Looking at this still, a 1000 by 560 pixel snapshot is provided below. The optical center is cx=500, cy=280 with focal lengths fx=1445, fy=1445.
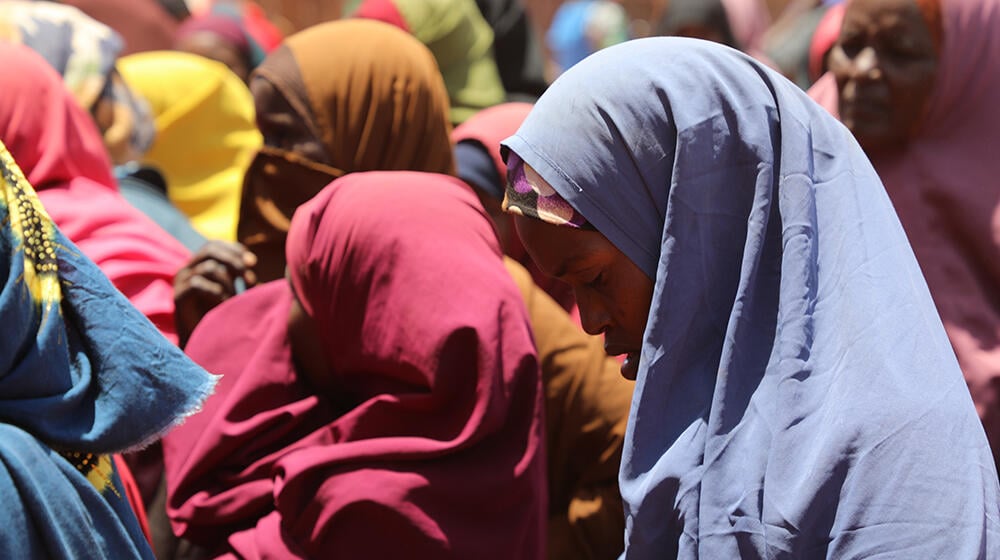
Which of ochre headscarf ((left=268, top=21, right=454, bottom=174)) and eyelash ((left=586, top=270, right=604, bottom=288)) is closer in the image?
eyelash ((left=586, top=270, right=604, bottom=288))

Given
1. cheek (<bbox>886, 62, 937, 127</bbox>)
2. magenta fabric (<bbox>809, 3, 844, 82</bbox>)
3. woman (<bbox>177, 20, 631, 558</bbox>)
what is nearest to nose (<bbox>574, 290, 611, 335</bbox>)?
woman (<bbox>177, 20, 631, 558</bbox>)

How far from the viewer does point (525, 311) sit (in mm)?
2717

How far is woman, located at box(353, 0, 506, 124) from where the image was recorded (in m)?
5.35

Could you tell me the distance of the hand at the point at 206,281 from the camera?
129 inches

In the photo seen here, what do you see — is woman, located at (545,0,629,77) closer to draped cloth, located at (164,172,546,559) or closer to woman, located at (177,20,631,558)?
woman, located at (177,20,631,558)

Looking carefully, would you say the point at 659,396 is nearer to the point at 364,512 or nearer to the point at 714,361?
the point at 714,361

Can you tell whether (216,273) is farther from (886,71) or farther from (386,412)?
(886,71)

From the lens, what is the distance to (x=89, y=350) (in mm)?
2170

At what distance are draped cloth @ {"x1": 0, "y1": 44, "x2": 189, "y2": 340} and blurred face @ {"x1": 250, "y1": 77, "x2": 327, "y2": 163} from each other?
387 mm

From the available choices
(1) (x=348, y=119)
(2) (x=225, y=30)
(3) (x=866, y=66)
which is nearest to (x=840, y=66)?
(3) (x=866, y=66)

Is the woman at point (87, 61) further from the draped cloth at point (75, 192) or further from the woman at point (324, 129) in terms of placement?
the woman at point (324, 129)

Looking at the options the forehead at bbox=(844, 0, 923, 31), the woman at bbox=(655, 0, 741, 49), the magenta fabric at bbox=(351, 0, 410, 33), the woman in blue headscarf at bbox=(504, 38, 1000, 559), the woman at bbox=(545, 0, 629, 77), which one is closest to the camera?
the woman in blue headscarf at bbox=(504, 38, 1000, 559)

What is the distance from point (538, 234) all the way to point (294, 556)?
0.97 metres

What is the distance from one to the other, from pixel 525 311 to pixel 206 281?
2.99 feet
